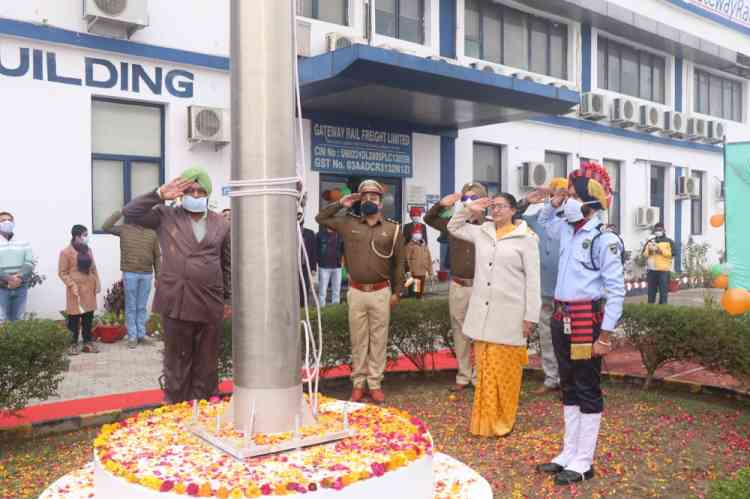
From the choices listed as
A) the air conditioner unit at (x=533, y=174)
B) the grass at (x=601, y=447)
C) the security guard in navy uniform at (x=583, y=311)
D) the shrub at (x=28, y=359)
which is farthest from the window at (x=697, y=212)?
the shrub at (x=28, y=359)

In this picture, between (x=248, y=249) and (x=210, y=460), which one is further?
(x=248, y=249)

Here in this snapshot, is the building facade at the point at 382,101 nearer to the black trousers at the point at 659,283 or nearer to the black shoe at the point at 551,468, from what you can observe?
the black trousers at the point at 659,283

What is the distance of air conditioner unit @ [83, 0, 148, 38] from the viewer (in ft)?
32.7

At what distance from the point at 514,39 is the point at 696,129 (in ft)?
28.3

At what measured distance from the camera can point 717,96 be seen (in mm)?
24438

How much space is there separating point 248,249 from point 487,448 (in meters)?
3.23

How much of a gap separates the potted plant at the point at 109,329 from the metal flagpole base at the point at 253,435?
7.36m

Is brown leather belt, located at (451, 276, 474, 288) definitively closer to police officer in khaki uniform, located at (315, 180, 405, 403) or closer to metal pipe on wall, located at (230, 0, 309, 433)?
police officer in khaki uniform, located at (315, 180, 405, 403)

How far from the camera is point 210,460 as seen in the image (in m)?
2.63

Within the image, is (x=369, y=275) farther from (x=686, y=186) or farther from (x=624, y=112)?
(x=686, y=186)

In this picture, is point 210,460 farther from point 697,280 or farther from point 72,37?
point 697,280

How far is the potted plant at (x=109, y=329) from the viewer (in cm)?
984

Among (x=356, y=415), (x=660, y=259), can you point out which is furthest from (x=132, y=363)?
(x=660, y=259)

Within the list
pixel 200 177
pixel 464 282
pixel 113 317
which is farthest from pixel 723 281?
pixel 113 317
